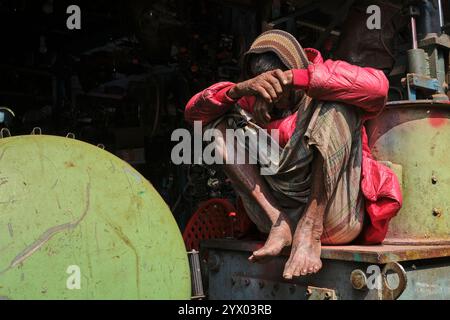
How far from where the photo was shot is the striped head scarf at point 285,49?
2.34 meters

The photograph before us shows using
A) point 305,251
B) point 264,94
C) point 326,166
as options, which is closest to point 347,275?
point 305,251

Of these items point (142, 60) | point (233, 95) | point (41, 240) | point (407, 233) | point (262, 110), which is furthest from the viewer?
point (142, 60)

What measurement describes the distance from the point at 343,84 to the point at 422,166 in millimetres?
859

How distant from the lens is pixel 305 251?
2.07m

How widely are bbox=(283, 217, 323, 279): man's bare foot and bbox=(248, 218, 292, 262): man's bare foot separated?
0.05 meters

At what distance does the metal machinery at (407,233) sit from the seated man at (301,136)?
0.50 feet

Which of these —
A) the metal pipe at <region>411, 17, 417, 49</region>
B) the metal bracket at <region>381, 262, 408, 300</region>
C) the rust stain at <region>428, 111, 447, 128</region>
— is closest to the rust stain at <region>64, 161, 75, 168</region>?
the metal bracket at <region>381, 262, 408, 300</region>

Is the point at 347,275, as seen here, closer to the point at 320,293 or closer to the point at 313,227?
the point at 320,293

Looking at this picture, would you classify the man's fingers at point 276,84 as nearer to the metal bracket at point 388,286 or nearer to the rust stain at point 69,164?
the metal bracket at point 388,286

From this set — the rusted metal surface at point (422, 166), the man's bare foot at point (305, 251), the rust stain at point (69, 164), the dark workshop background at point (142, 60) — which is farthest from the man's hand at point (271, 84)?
the dark workshop background at point (142, 60)

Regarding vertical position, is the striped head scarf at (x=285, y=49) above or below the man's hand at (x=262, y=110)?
above

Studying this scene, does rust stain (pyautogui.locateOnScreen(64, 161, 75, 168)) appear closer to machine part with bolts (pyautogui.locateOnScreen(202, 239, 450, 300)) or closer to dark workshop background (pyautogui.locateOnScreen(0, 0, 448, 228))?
machine part with bolts (pyautogui.locateOnScreen(202, 239, 450, 300))

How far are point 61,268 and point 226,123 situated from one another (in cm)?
132

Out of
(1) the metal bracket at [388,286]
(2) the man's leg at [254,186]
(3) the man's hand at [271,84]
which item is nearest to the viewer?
(1) the metal bracket at [388,286]
